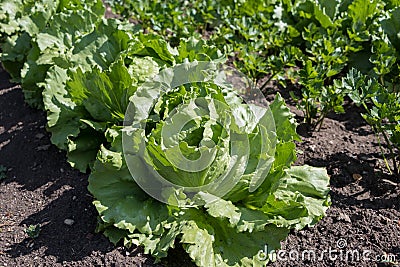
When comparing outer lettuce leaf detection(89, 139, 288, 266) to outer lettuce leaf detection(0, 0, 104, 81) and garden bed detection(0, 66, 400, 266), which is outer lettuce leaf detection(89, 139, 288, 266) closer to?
garden bed detection(0, 66, 400, 266)

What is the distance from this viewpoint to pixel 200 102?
360 cm

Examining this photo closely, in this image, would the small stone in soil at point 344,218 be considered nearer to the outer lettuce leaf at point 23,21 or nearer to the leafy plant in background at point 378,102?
the leafy plant in background at point 378,102

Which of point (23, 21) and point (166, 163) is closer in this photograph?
point (166, 163)

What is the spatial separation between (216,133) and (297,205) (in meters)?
0.66

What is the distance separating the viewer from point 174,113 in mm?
3592

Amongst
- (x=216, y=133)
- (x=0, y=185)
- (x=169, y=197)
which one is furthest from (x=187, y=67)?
(x=0, y=185)

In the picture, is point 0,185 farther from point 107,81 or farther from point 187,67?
point 187,67

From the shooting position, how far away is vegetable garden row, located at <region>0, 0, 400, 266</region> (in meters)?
3.44

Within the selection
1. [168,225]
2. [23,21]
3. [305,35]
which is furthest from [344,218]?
[23,21]

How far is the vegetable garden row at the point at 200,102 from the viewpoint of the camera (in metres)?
3.44

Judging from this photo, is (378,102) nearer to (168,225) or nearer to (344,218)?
(344,218)

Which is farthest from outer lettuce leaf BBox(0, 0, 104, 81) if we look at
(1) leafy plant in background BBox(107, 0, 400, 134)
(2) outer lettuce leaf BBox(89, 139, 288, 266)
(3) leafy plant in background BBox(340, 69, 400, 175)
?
(3) leafy plant in background BBox(340, 69, 400, 175)

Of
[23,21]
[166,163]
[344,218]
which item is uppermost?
[166,163]

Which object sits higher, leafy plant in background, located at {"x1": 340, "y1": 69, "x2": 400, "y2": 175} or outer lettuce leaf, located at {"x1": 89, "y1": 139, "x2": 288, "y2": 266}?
leafy plant in background, located at {"x1": 340, "y1": 69, "x2": 400, "y2": 175}
